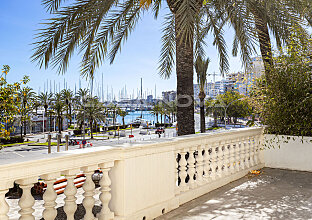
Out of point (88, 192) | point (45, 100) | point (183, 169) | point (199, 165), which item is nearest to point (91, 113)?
point (45, 100)

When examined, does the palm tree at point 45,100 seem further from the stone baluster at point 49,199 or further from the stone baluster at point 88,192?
the stone baluster at point 49,199

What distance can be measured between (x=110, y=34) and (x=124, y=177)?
190 inches

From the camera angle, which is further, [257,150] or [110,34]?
[110,34]

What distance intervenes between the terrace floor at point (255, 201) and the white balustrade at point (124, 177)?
204 millimetres

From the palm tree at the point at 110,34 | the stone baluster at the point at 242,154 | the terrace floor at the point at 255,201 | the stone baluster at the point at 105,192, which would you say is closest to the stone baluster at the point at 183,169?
the terrace floor at the point at 255,201

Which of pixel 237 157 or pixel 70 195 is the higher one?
pixel 70 195

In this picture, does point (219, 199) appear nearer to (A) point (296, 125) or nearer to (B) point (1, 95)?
(A) point (296, 125)

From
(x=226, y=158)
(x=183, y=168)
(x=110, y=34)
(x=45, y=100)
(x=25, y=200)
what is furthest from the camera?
(x=45, y=100)

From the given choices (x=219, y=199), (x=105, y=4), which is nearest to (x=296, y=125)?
(x=219, y=199)

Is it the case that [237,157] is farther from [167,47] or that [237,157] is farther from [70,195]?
[167,47]

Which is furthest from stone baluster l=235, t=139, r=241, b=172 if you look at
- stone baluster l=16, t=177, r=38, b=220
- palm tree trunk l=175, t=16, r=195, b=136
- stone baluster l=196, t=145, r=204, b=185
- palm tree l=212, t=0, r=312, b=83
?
stone baluster l=16, t=177, r=38, b=220

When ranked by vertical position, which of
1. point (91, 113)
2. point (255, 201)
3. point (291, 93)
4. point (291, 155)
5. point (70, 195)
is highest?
point (91, 113)

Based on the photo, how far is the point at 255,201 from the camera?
13.1 ft

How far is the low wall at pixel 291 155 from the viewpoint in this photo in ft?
19.1
